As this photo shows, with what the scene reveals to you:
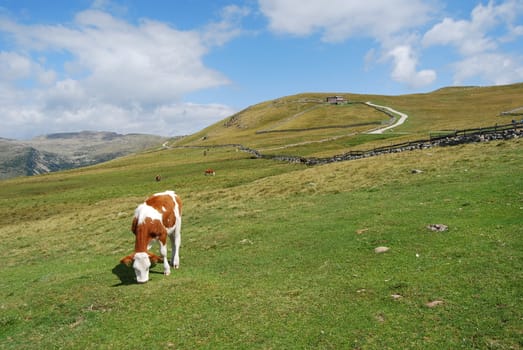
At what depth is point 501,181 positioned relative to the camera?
24.8 metres

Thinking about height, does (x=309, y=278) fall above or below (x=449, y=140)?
below

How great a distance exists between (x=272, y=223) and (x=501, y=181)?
16140 millimetres

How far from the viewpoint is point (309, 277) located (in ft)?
47.6

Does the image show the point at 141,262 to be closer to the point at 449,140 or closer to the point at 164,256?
the point at 164,256

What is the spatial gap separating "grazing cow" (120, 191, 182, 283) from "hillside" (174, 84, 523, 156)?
56165 mm

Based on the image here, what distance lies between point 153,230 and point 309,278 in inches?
276

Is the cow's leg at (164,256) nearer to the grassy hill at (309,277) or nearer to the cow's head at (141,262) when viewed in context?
the grassy hill at (309,277)

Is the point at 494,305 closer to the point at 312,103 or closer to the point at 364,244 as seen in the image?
the point at 364,244

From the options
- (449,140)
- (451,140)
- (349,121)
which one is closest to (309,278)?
(451,140)

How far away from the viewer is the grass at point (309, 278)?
10531 millimetres

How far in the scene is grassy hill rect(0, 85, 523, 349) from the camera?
34.6ft

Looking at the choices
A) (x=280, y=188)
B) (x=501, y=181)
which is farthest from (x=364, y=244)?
(x=280, y=188)

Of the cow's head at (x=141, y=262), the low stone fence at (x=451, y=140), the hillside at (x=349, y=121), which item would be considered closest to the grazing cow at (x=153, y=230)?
the cow's head at (x=141, y=262)

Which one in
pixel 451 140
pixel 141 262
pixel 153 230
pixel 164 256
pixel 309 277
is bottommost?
pixel 309 277
